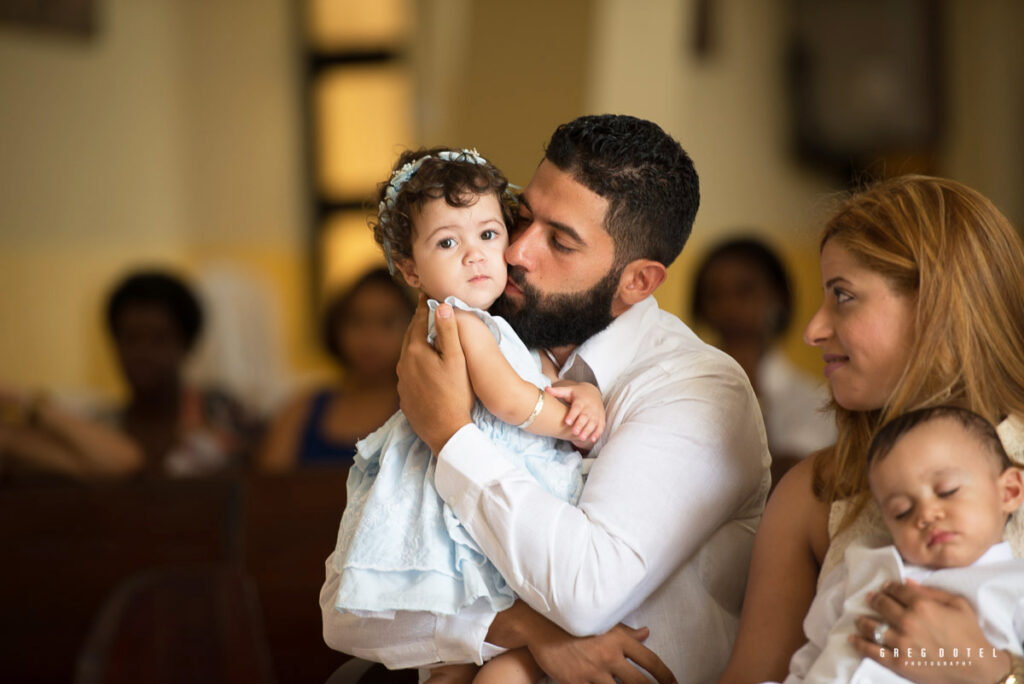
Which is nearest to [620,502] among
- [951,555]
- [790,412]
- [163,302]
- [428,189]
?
[951,555]

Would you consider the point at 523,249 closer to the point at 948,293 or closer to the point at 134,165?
the point at 948,293

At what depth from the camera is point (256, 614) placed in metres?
3.41

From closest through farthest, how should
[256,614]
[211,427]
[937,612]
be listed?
[937,612] → [256,614] → [211,427]

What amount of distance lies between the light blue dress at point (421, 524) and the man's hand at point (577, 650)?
42mm

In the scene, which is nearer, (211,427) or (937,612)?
(937,612)

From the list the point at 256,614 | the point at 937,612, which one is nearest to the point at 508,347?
the point at 937,612

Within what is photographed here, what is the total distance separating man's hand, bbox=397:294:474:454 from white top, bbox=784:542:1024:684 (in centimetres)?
59

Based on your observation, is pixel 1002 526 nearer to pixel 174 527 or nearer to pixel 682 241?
pixel 682 241

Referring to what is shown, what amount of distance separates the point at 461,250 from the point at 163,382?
9.66 ft

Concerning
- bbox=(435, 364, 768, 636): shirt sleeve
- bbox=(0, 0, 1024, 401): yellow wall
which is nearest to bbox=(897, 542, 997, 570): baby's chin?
bbox=(435, 364, 768, 636): shirt sleeve

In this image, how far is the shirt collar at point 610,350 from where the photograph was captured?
197cm

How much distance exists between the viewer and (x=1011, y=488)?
1.46 meters

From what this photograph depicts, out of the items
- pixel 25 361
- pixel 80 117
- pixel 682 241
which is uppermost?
pixel 682 241

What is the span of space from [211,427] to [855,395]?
3.46m
